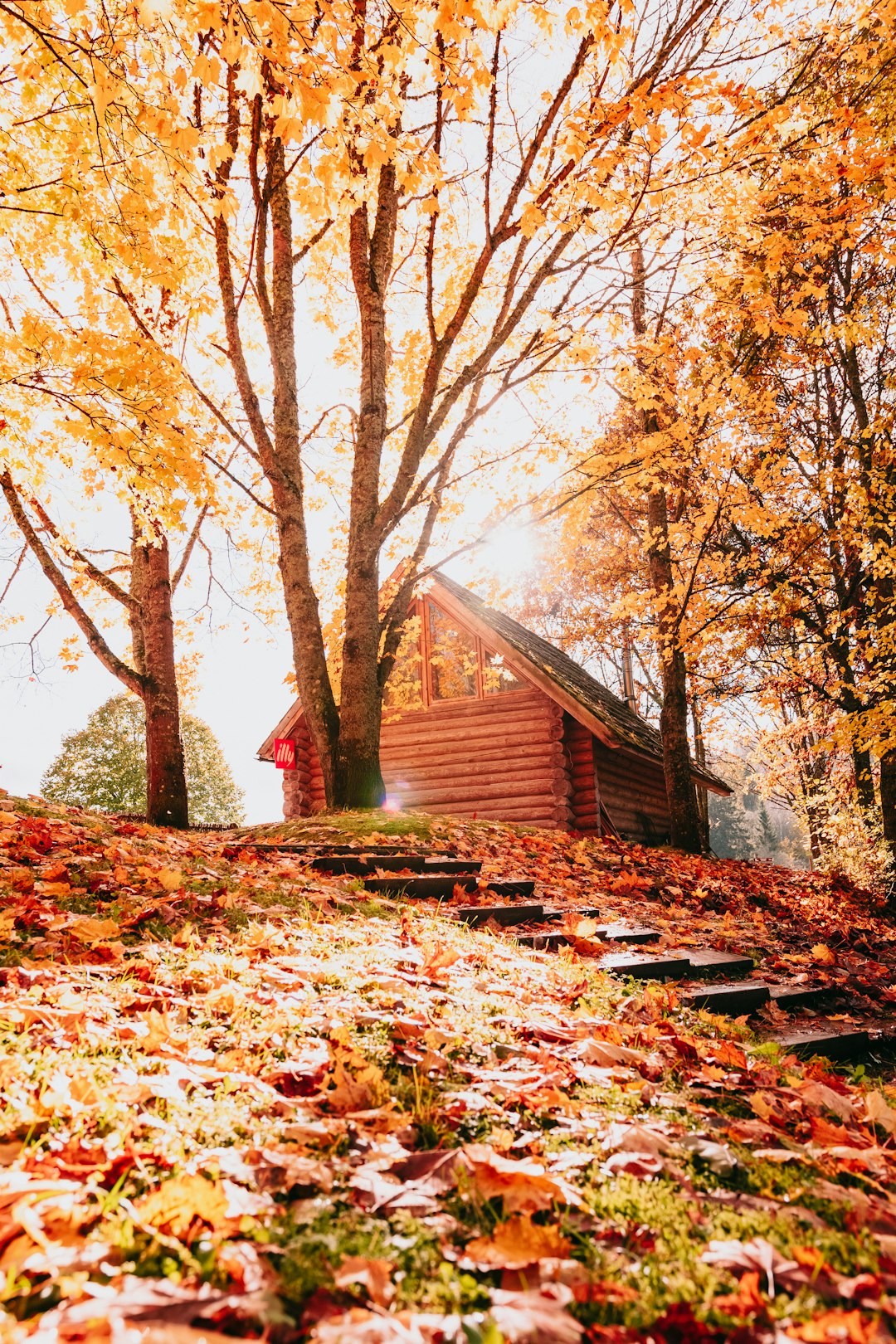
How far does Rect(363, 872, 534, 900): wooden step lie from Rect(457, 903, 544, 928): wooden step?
1.37 feet

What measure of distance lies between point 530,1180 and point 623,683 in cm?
2389

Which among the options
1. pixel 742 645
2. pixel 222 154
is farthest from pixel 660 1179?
pixel 742 645

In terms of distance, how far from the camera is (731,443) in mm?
11742

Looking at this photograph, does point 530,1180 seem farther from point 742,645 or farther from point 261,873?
point 742,645

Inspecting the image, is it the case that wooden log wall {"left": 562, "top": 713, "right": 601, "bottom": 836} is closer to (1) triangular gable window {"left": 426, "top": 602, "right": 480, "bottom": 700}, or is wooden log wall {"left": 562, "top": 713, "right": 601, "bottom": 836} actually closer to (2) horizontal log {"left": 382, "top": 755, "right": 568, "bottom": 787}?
(2) horizontal log {"left": 382, "top": 755, "right": 568, "bottom": 787}

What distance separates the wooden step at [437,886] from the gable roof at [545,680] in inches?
276

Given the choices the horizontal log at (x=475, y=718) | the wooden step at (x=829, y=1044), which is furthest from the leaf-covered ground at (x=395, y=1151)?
the horizontal log at (x=475, y=718)

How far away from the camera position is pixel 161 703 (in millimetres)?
10031

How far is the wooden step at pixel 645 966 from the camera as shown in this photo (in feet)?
14.3

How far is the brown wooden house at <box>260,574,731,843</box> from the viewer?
47.5 feet

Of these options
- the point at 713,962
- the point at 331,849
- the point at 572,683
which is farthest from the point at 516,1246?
the point at 572,683

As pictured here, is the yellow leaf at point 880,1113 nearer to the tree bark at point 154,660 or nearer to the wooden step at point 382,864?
the wooden step at point 382,864

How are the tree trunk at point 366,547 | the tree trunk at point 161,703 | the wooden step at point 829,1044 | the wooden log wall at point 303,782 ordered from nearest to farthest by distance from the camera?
the wooden step at point 829,1044
the tree trunk at point 366,547
the tree trunk at point 161,703
the wooden log wall at point 303,782

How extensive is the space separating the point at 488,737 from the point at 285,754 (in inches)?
184
